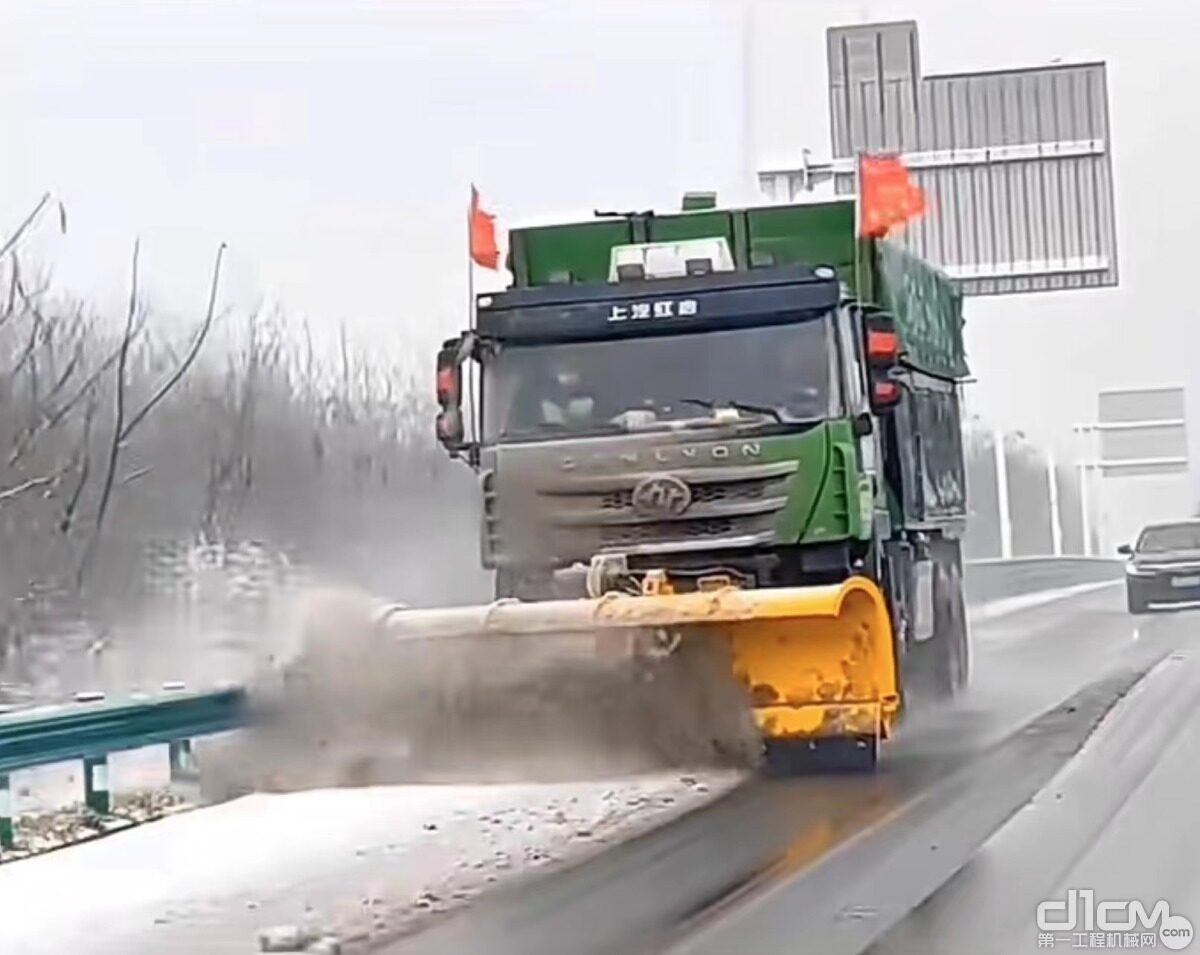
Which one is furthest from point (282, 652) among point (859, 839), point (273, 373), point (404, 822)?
point (273, 373)

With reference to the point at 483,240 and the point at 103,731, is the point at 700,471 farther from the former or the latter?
the point at 103,731

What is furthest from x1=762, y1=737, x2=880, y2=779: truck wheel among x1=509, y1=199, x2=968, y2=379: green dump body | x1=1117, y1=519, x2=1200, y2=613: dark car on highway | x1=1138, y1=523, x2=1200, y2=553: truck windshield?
x1=1138, y1=523, x2=1200, y2=553: truck windshield

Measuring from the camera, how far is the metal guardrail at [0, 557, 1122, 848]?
10266mm

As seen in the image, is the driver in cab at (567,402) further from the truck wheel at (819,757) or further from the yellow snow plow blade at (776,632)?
the truck wheel at (819,757)

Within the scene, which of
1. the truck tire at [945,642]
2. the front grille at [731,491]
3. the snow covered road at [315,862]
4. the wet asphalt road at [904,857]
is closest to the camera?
the wet asphalt road at [904,857]

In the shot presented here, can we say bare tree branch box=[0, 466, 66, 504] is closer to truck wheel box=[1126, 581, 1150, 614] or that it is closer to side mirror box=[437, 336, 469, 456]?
side mirror box=[437, 336, 469, 456]

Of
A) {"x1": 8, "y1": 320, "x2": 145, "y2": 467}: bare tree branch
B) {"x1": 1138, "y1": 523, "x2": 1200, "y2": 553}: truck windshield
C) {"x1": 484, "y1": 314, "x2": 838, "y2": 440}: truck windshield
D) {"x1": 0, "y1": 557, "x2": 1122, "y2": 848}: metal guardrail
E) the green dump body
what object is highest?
the green dump body

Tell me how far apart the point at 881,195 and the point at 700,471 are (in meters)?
3.19

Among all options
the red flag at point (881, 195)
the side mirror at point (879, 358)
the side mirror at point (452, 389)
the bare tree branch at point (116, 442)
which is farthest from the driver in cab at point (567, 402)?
the bare tree branch at point (116, 442)

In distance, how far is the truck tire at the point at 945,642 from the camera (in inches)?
647

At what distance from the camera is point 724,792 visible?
481 inches

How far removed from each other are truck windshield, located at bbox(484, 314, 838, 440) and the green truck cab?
1cm

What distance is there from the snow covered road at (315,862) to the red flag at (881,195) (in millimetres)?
4022

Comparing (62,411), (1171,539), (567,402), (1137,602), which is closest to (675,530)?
(567,402)
